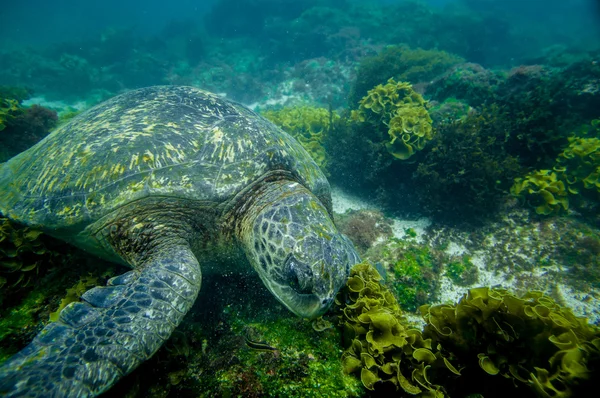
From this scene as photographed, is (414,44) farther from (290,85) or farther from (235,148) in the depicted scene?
(235,148)

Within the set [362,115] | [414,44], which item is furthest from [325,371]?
[414,44]

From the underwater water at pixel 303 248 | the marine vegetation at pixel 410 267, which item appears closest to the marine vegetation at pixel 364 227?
the underwater water at pixel 303 248

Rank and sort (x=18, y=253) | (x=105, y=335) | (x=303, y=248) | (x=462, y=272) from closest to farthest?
(x=105, y=335) < (x=303, y=248) < (x=18, y=253) < (x=462, y=272)

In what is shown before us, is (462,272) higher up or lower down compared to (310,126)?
lower down

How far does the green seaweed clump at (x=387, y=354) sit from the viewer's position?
1.84 m

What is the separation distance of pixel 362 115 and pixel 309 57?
53.8 ft

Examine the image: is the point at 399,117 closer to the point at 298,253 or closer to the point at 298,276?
the point at 298,253

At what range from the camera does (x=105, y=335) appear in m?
1.96

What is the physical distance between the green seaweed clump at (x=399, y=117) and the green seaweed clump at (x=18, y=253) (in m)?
6.40

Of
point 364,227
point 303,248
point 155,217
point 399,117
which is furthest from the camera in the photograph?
point 399,117

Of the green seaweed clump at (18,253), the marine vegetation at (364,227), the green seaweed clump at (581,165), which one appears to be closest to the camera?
Answer: the green seaweed clump at (18,253)

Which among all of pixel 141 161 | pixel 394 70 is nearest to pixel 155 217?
pixel 141 161

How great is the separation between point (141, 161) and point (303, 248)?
2.16m

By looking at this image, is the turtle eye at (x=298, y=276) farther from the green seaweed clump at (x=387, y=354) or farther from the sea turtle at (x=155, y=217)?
the green seaweed clump at (x=387, y=354)
